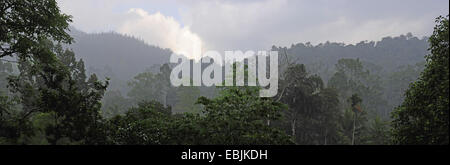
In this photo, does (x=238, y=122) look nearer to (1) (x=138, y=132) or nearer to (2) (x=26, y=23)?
(1) (x=138, y=132)

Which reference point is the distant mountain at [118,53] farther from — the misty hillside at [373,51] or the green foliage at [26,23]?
the green foliage at [26,23]

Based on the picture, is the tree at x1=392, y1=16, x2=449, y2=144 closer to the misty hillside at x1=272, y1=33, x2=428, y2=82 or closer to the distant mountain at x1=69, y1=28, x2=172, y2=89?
the misty hillside at x1=272, y1=33, x2=428, y2=82

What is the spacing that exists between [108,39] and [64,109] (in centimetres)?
19102

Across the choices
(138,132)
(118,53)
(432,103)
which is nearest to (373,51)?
(432,103)

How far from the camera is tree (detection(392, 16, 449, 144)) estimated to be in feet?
21.2

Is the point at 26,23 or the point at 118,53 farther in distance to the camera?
the point at 118,53

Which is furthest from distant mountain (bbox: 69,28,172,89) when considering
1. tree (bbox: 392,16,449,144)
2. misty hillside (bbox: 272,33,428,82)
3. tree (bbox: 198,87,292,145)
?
tree (bbox: 392,16,449,144)

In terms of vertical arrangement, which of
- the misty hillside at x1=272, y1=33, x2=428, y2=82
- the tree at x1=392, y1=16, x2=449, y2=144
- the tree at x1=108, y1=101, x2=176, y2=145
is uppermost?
the misty hillside at x1=272, y1=33, x2=428, y2=82

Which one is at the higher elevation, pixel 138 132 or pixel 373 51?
pixel 373 51

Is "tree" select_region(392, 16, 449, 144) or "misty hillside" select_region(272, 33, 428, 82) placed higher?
"misty hillside" select_region(272, 33, 428, 82)

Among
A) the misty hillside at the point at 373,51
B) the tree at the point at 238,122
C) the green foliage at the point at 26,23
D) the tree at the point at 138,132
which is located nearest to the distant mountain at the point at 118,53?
the misty hillside at the point at 373,51

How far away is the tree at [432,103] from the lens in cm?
647

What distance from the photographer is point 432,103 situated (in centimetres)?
682
